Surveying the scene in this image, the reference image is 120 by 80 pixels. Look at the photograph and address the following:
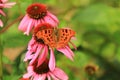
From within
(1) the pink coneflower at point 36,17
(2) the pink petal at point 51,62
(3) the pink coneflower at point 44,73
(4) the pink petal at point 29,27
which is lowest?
(3) the pink coneflower at point 44,73

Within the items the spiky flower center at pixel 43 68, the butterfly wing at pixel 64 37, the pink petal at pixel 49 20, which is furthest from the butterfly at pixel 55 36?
the pink petal at pixel 49 20

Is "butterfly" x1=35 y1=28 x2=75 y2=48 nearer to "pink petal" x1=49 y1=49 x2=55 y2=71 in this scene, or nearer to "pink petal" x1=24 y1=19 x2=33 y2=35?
"pink petal" x1=49 y1=49 x2=55 y2=71

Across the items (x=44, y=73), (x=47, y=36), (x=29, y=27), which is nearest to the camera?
(x=47, y=36)

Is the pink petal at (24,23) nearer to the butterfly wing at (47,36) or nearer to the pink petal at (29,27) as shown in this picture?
the pink petal at (29,27)

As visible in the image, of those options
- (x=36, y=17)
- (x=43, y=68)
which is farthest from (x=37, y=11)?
(x=43, y=68)

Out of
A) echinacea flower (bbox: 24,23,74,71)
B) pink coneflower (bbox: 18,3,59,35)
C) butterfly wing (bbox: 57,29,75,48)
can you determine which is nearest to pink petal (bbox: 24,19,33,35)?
pink coneflower (bbox: 18,3,59,35)

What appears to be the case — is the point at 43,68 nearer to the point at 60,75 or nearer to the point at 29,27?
the point at 60,75

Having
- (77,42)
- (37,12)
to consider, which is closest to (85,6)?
(77,42)
